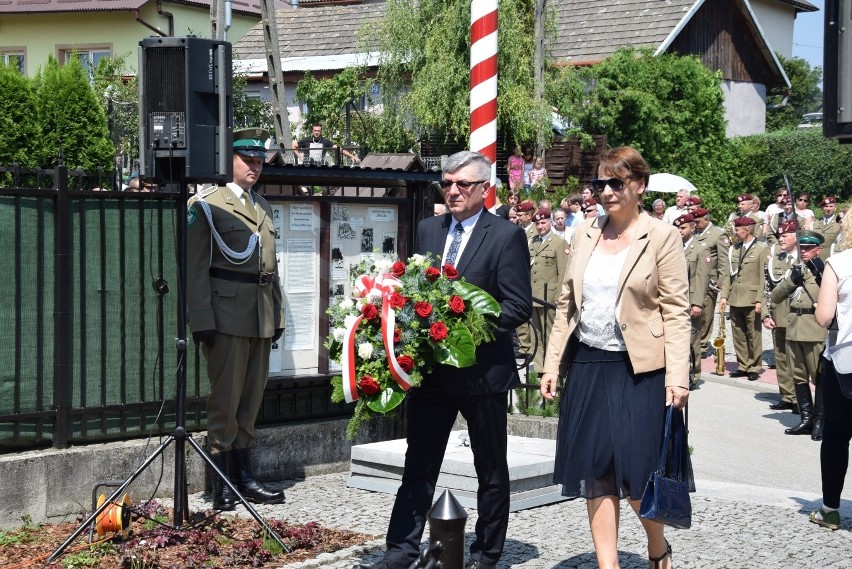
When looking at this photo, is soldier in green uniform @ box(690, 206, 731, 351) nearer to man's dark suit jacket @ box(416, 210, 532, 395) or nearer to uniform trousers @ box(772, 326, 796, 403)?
uniform trousers @ box(772, 326, 796, 403)

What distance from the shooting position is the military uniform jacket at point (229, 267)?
7625 mm

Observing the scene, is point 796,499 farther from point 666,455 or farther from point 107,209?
point 107,209

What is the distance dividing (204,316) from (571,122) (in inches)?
1030

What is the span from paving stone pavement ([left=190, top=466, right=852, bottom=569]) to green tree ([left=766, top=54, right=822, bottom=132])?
4853cm

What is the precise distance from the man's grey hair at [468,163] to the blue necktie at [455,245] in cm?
29

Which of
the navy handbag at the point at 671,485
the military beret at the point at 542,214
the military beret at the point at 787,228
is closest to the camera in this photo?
the navy handbag at the point at 671,485

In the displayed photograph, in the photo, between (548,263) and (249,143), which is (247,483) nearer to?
(249,143)

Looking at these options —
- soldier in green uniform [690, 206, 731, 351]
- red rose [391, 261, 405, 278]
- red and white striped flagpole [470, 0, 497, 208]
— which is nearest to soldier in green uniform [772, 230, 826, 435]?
soldier in green uniform [690, 206, 731, 351]

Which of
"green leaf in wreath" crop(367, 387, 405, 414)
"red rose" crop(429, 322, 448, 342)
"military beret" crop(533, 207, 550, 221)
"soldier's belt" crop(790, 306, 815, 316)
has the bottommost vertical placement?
"green leaf in wreath" crop(367, 387, 405, 414)

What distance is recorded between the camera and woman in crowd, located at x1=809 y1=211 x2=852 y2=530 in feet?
24.3

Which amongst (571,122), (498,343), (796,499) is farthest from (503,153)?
(498,343)

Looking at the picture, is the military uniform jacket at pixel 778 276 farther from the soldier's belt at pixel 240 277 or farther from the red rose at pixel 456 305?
the red rose at pixel 456 305

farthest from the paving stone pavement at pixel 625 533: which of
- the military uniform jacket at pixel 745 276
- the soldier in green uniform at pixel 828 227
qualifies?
the soldier in green uniform at pixel 828 227

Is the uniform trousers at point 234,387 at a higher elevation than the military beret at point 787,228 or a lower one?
lower
